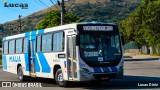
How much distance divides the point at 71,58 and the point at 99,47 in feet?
4.19

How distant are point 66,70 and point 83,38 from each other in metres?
1.60

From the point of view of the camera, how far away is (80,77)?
17.1m

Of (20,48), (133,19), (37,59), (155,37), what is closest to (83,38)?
(37,59)

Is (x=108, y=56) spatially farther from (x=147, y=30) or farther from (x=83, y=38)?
(x=147, y=30)

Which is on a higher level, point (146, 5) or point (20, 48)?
point (146, 5)

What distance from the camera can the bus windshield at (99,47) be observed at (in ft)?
57.2

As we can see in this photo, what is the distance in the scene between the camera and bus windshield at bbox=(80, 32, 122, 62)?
17.4m

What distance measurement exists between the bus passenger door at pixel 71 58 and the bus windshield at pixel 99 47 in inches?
16.1

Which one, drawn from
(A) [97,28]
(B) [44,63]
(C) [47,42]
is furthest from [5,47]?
(A) [97,28]

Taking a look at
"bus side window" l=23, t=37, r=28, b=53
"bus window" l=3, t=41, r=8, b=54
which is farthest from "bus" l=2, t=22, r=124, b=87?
"bus window" l=3, t=41, r=8, b=54

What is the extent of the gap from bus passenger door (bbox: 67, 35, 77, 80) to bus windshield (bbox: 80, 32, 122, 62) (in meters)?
0.41

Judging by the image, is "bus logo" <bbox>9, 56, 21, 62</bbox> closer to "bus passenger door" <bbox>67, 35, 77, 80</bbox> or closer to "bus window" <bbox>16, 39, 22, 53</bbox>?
"bus window" <bbox>16, 39, 22, 53</bbox>

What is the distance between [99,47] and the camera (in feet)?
57.9

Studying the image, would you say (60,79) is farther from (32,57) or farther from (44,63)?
(32,57)
